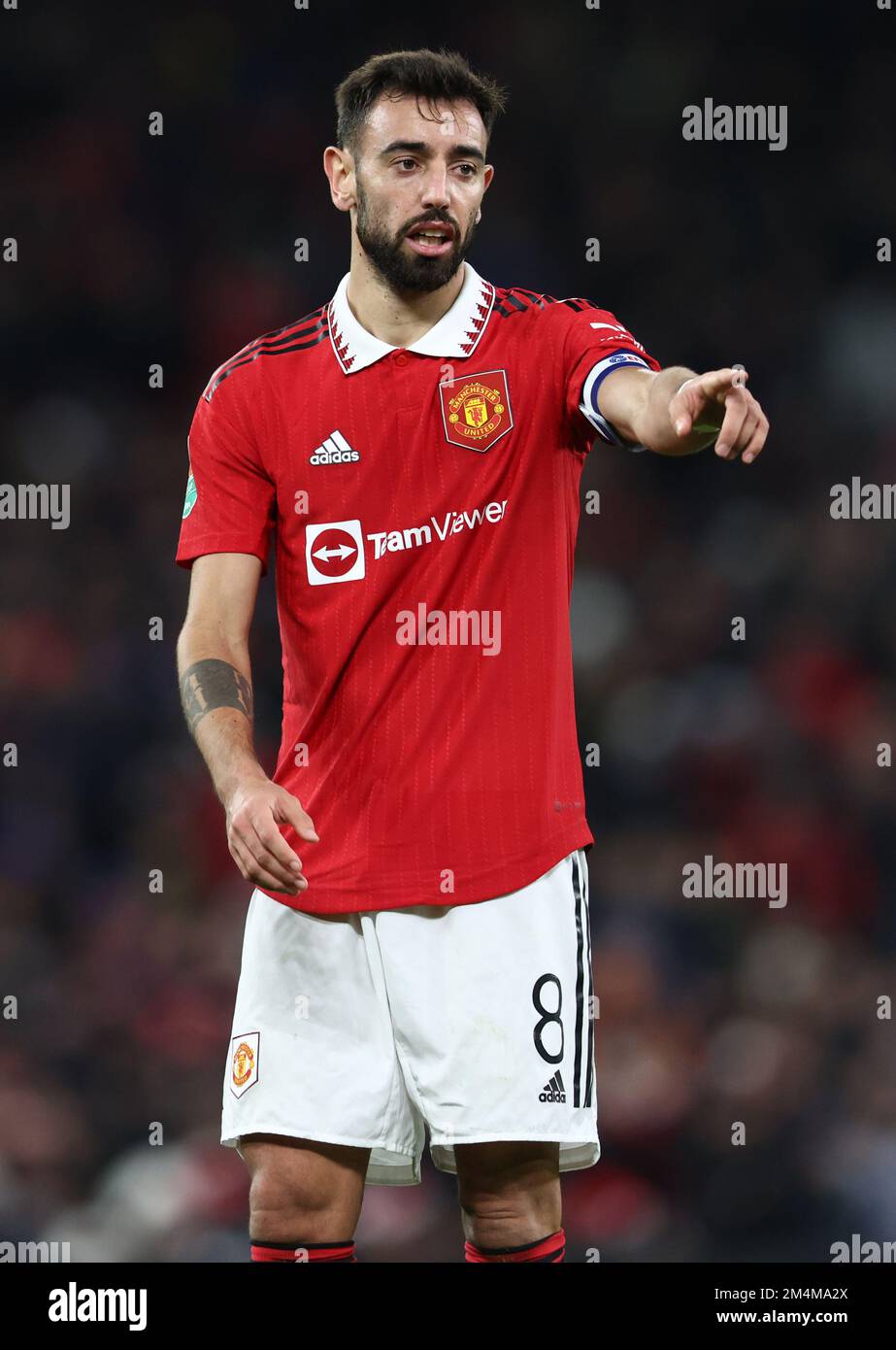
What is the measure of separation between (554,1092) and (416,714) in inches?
23.0

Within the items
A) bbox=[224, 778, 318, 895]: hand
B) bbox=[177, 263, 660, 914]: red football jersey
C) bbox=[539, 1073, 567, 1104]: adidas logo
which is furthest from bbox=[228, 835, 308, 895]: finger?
bbox=[539, 1073, 567, 1104]: adidas logo

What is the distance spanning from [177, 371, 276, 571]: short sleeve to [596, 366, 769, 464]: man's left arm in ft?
1.82

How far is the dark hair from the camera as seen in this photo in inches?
94.7

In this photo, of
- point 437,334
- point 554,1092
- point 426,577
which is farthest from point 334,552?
point 554,1092

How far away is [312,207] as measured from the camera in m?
4.61

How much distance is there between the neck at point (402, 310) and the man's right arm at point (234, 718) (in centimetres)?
41

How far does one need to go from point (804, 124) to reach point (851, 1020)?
2515 mm

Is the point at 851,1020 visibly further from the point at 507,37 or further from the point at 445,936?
the point at 507,37

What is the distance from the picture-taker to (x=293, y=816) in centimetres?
203

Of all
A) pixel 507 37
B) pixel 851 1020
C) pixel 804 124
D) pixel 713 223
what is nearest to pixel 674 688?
pixel 851 1020

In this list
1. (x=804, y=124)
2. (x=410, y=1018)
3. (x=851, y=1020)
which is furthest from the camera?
(x=804, y=124)

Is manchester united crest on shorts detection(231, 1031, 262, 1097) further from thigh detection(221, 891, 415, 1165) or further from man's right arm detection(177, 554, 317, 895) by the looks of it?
man's right arm detection(177, 554, 317, 895)

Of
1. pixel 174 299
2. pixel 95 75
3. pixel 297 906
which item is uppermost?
pixel 95 75

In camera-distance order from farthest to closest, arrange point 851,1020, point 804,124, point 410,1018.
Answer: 1. point 804,124
2. point 851,1020
3. point 410,1018
